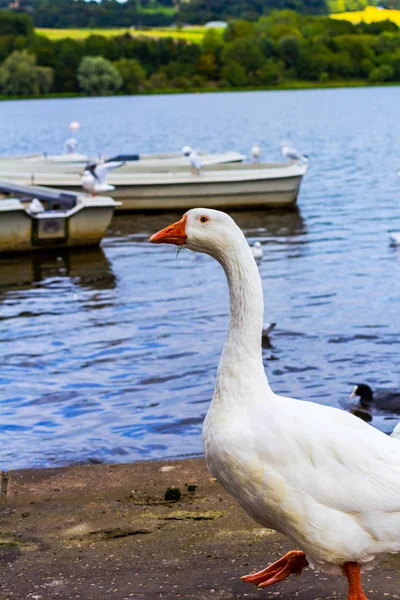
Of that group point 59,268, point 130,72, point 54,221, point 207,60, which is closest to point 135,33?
point 207,60

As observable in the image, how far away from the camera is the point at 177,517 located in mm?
5082

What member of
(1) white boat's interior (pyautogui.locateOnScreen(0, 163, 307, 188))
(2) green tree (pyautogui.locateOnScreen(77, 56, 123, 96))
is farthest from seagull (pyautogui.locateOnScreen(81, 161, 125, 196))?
(2) green tree (pyautogui.locateOnScreen(77, 56, 123, 96))

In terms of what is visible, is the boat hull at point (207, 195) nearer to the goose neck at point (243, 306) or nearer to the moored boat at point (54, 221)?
the moored boat at point (54, 221)

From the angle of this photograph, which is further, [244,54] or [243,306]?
[244,54]

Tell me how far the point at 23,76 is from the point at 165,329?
113m

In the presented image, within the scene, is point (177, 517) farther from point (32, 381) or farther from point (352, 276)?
point (352, 276)

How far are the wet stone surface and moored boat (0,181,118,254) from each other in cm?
1230

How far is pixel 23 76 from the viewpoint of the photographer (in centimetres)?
12050

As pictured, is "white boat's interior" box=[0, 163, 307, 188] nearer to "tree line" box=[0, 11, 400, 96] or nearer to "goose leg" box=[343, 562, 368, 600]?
"goose leg" box=[343, 562, 368, 600]

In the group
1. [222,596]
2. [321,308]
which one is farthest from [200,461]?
[321,308]

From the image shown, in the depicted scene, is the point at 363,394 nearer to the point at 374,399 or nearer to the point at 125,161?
the point at 374,399

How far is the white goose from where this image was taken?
3852 mm

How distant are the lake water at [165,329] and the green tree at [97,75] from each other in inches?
3851

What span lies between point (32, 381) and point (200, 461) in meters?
5.09
